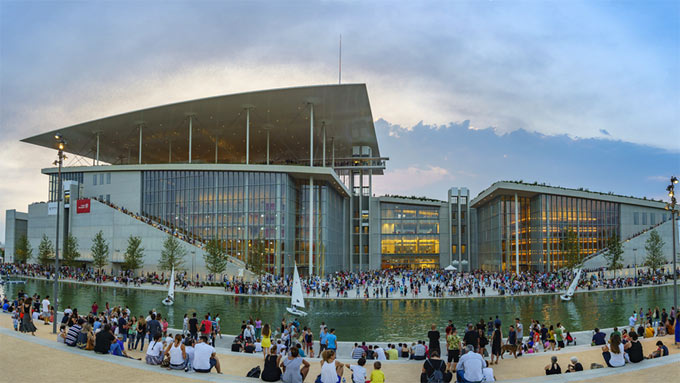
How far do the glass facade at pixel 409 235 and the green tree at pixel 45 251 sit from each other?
167 ft

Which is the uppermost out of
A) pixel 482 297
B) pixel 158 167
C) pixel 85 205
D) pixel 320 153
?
pixel 320 153

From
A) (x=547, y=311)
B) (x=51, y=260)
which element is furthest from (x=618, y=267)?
(x=51, y=260)

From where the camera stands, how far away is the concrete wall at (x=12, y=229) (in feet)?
253

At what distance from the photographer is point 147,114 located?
59.6m

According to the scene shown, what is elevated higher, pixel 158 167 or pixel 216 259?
pixel 158 167

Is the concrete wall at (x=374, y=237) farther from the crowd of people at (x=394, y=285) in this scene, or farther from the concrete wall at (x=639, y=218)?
the concrete wall at (x=639, y=218)

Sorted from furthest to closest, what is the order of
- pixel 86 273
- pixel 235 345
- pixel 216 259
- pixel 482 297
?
1. pixel 86 273
2. pixel 216 259
3. pixel 482 297
4. pixel 235 345

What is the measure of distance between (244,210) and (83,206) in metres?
23.1

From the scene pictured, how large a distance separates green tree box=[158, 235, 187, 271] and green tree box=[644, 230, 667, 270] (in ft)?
176

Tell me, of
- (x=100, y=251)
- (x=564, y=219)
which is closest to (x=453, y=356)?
(x=100, y=251)

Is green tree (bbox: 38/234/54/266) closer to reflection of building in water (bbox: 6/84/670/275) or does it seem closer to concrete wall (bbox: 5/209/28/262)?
reflection of building in water (bbox: 6/84/670/275)

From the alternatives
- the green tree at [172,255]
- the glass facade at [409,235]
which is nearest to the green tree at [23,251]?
the green tree at [172,255]

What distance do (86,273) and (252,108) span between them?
2754cm

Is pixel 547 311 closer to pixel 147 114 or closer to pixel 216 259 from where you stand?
pixel 216 259
